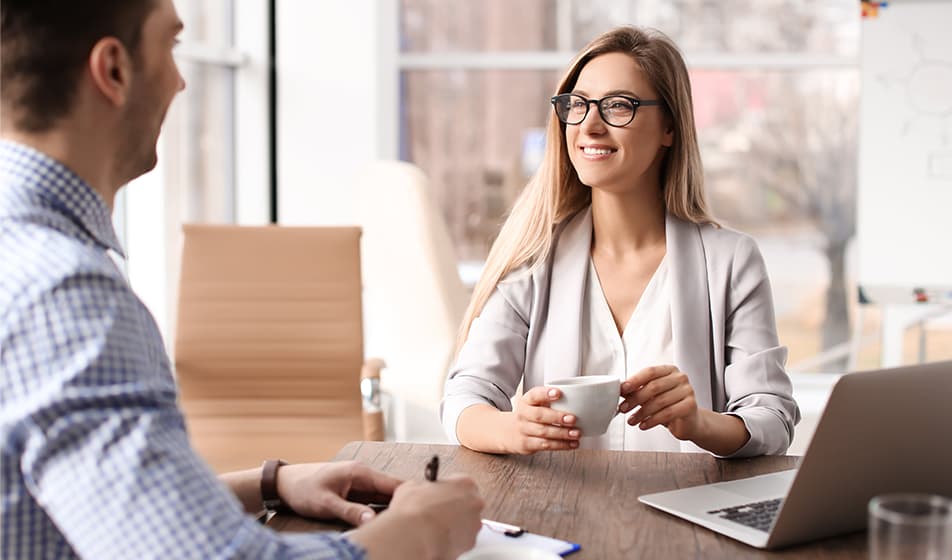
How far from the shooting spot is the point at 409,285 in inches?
140

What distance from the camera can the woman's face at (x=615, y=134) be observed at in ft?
6.44

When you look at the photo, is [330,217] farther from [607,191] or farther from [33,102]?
[33,102]

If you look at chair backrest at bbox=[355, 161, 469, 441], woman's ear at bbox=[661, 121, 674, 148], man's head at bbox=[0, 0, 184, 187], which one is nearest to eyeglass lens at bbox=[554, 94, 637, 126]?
woman's ear at bbox=[661, 121, 674, 148]

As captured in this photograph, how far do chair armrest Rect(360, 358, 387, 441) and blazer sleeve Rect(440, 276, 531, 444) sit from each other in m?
0.91

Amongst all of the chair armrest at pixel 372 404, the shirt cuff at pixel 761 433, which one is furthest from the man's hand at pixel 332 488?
the chair armrest at pixel 372 404

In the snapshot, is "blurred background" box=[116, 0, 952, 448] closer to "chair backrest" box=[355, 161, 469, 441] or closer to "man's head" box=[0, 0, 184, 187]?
"chair backrest" box=[355, 161, 469, 441]

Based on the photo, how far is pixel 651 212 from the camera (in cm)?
209

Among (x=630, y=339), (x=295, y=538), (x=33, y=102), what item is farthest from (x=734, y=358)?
(x=33, y=102)

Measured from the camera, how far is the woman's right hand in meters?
1.45

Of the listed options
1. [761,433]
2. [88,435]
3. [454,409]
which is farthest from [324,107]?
[88,435]

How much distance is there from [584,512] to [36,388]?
708 millimetres

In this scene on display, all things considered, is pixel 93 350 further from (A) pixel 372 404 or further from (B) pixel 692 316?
(A) pixel 372 404

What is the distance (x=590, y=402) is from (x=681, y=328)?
554 mm

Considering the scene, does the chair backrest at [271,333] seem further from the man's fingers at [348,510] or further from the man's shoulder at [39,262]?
the man's shoulder at [39,262]
